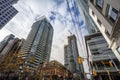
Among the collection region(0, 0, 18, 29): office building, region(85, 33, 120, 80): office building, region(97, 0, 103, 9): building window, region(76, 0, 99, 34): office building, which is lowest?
region(85, 33, 120, 80): office building

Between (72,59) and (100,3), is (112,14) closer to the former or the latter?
(100,3)

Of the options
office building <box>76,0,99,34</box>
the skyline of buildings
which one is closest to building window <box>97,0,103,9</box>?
the skyline of buildings

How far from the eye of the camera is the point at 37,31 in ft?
415

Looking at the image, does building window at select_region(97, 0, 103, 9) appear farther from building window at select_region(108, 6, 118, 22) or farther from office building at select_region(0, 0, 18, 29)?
office building at select_region(0, 0, 18, 29)

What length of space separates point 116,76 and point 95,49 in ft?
44.2

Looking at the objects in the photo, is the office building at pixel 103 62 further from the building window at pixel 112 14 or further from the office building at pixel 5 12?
the office building at pixel 5 12

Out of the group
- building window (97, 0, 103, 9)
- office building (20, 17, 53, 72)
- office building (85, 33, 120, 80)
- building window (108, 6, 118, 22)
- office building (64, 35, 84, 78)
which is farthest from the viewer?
Result: office building (64, 35, 84, 78)

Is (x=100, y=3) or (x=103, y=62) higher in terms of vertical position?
(x=100, y=3)

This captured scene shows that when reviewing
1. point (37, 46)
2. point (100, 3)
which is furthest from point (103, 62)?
point (37, 46)

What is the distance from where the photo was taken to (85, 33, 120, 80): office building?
28.6 m

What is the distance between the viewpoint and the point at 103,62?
30281mm

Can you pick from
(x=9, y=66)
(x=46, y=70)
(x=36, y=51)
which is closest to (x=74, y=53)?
(x=36, y=51)

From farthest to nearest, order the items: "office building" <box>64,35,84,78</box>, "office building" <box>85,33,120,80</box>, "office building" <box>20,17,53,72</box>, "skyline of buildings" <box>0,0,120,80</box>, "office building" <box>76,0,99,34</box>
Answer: "office building" <box>64,35,84,78</box>, "office building" <box>20,17,53,72</box>, "office building" <box>76,0,99,34</box>, "office building" <box>85,33,120,80</box>, "skyline of buildings" <box>0,0,120,80</box>

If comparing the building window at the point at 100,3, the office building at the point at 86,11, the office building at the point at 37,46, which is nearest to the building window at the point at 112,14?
the building window at the point at 100,3
